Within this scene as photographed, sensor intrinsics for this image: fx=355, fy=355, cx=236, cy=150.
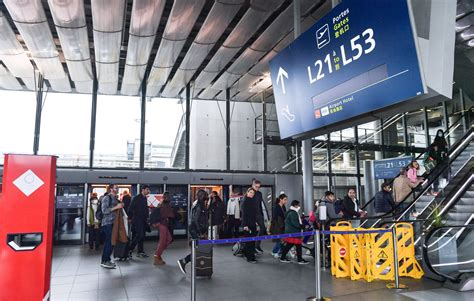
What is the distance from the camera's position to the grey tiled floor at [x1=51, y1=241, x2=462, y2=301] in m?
4.95

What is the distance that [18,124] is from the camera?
11.5m

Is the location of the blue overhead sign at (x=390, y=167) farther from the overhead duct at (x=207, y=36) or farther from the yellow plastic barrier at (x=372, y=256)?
the overhead duct at (x=207, y=36)

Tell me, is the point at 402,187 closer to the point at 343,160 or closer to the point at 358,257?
the point at 358,257

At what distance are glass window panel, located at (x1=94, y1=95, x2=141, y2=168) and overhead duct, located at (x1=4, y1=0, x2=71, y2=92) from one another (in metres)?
1.84

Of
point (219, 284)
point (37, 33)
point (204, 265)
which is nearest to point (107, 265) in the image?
point (204, 265)

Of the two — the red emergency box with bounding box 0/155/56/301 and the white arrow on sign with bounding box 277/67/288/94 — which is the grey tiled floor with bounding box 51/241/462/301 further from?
the white arrow on sign with bounding box 277/67/288/94

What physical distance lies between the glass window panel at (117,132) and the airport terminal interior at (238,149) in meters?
0.05

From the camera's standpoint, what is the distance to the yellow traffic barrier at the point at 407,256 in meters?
5.98

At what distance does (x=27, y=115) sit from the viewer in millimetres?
11633

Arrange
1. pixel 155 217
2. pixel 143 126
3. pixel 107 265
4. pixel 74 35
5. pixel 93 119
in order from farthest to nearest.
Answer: pixel 143 126
pixel 93 119
pixel 74 35
pixel 155 217
pixel 107 265

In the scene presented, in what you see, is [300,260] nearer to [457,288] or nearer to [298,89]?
[457,288]

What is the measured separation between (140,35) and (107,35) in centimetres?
71

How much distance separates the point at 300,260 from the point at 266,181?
5.18 meters

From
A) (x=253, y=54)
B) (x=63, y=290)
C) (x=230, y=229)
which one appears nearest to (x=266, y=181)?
(x=230, y=229)
